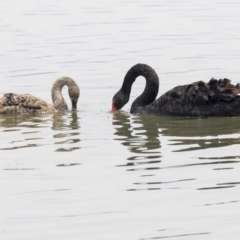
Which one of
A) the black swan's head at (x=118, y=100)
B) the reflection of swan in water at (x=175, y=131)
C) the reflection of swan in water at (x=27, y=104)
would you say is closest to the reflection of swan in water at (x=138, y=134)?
the reflection of swan in water at (x=175, y=131)

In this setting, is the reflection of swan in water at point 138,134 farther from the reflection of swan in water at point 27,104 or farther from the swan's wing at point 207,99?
the reflection of swan in water at point 27,104

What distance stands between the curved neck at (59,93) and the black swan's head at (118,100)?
2.43ft

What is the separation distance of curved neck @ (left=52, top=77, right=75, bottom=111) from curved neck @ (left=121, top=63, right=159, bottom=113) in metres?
0.79

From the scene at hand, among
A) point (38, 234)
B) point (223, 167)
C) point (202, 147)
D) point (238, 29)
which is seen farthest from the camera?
point (238, 29)

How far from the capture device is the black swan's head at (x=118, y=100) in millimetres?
13426

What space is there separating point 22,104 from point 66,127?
1355 millimetres

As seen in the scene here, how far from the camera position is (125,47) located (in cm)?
1828

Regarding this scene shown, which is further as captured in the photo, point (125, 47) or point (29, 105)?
point (125, 47)

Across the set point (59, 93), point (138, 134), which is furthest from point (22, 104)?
point (138, 134)

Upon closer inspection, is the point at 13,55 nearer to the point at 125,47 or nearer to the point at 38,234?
the point at 125,47

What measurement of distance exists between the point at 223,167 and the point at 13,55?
903cm

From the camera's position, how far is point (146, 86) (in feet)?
45.3

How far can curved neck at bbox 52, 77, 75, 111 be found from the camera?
1367 cm

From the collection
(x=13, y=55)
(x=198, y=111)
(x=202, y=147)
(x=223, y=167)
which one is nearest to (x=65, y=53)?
(x=13, y=55)
